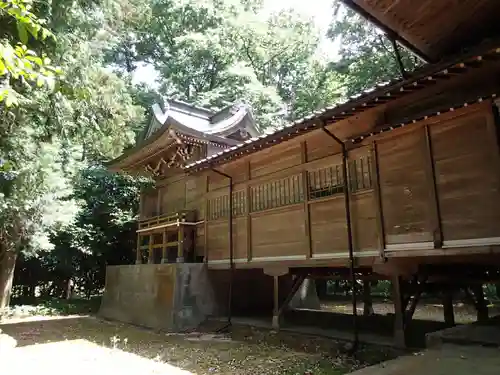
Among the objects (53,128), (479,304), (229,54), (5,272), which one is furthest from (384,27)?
(229,54)

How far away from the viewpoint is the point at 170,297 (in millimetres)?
10391

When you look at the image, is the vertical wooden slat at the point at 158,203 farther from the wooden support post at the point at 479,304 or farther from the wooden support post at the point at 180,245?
the wooden support post at the point at 479,304

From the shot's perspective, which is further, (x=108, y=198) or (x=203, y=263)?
(x=108, y=198)

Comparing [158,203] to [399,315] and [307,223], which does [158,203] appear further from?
[399,315]

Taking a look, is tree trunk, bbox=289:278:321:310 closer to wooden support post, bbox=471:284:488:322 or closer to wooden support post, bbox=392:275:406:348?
wooden support post, bbox=471:284:488:322

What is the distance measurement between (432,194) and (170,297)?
7281 millimetres

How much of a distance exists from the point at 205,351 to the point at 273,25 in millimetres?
24121

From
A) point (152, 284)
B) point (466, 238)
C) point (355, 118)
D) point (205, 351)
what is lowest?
point (205, 351)

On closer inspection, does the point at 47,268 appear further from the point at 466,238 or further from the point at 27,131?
the point at 466,238

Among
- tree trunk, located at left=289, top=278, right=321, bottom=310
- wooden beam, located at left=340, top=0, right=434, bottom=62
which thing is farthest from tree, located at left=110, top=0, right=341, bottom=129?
wooden beam, located at left=340, top=0, right=434, bottom=62

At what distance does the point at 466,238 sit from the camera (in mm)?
5512

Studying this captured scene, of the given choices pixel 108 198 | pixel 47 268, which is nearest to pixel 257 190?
pixel 108 198

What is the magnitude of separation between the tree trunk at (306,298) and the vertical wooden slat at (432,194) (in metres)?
7.33

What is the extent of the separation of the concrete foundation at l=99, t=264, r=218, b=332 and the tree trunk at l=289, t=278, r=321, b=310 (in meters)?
3.21
